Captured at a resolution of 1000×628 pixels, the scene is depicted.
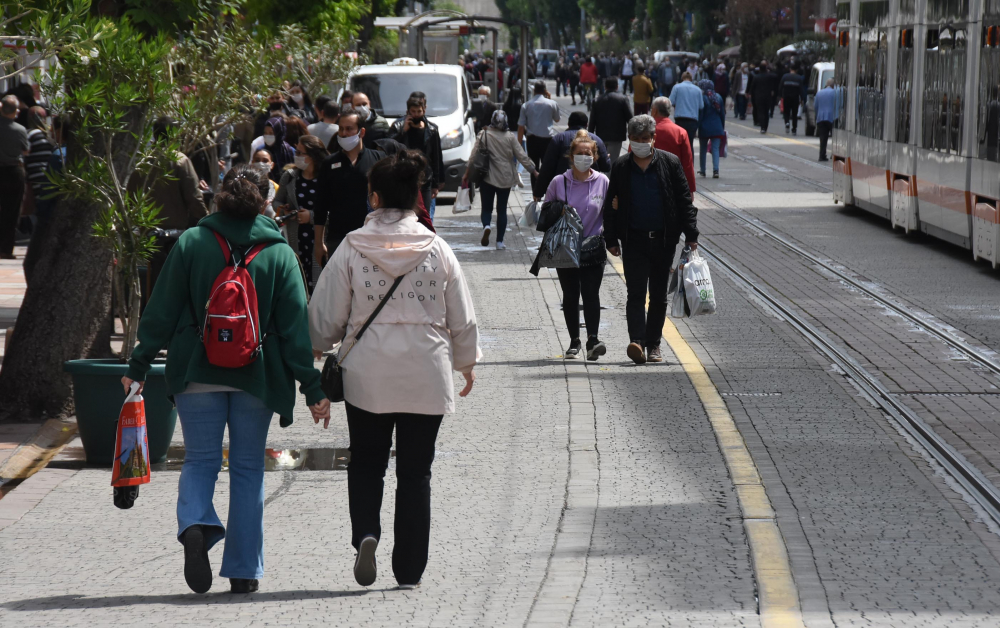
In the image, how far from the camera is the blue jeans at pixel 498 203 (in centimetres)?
1642

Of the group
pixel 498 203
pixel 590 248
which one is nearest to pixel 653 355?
pixel 590 248

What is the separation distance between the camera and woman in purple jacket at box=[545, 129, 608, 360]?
1004cm

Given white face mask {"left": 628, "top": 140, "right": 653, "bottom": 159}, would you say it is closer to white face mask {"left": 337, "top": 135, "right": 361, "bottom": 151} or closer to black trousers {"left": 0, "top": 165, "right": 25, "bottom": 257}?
white face mask {"left": 337, "top": 135, "right": 361, "bottom": 151}

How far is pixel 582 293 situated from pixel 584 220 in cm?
51

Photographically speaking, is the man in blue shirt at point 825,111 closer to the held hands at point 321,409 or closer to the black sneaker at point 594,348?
the black sneaker at point 594,348

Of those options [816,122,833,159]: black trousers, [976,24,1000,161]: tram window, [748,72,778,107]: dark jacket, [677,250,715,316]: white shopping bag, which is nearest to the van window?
[976,24,1000,161]: tram window

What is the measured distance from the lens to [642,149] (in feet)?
31.9

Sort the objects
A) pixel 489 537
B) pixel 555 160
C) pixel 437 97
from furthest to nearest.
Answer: pixel 437 97
pixel 555 160
pixel 489 537

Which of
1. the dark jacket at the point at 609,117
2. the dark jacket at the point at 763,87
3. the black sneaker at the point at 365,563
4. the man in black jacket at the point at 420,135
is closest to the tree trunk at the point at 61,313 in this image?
the black sneaker at the point at 365,563

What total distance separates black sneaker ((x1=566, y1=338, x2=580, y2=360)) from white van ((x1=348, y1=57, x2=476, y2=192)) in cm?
1124

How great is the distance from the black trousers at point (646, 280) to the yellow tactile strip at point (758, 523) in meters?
0.53

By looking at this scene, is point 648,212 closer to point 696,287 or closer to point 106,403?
point 696,287

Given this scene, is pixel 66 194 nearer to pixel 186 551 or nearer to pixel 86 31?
pixel 86 31

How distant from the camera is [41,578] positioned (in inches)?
218
